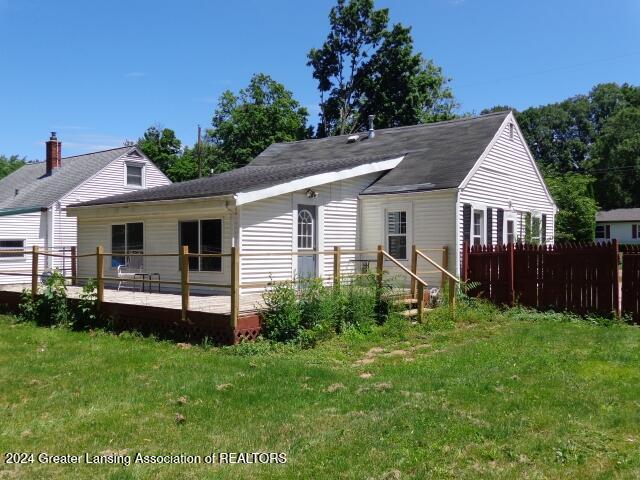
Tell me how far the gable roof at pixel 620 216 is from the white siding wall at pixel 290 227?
39.6 meters

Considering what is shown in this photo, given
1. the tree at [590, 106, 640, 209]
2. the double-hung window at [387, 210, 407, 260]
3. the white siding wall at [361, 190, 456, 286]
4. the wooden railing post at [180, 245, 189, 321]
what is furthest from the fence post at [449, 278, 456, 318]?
the tree at [590, 106, 640, 209]

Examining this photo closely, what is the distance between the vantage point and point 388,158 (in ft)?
55.6

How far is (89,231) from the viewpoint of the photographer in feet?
56.4

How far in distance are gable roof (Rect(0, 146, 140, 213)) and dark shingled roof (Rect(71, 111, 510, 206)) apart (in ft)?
27.9

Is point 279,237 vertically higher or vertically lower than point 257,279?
higher

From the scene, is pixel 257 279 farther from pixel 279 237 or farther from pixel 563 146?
pixel 563 146

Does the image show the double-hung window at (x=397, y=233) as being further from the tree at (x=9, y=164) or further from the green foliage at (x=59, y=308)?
the tree at (x=9, y=164)

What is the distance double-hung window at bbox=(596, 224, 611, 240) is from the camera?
50.1m

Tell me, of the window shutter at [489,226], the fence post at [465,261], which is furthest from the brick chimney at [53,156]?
the fence post at [465,261]

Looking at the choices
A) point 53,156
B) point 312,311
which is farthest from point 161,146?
Result: point 312,311

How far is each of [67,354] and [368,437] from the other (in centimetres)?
596

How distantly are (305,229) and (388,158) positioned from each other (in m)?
4.10

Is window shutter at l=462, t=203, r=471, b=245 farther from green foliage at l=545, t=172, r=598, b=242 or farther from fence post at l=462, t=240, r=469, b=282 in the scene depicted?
green foliage at l=545, t=172, r=598, b=242

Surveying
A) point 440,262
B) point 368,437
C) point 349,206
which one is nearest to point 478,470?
point 368,437
